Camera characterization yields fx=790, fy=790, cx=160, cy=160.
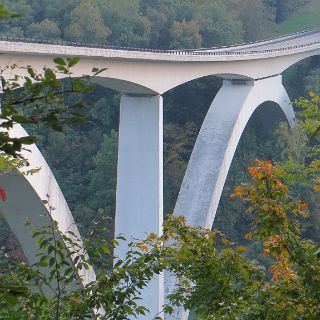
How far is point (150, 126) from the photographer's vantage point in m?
23.2

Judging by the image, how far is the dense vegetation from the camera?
35688 millimetres

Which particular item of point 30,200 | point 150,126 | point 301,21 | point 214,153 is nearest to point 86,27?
point 214,153

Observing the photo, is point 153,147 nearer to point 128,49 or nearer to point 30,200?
point 128,49

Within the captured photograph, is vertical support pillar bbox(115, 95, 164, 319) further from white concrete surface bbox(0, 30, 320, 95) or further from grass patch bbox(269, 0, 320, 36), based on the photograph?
grass patch bbox(269, 0, 320, 36)

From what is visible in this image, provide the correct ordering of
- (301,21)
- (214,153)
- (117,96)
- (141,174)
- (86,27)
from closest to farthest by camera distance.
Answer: (141,174)
(214,153)
(117,96)
(86,27)
(301,21)

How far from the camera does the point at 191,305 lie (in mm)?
6637

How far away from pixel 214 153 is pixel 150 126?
6331 millimetres

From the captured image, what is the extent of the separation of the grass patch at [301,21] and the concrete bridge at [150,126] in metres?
25.6

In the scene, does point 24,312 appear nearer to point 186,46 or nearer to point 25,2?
point 186,46

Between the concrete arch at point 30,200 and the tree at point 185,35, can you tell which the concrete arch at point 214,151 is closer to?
the concrete arch at point 30,200

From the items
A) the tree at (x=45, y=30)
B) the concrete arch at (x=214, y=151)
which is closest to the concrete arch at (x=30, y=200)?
the concrete arch at (x=214, y=151)

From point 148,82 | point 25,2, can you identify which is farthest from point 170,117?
point 148,82

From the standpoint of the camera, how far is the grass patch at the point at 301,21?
6144cm

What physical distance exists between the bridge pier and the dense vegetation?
5.65m
